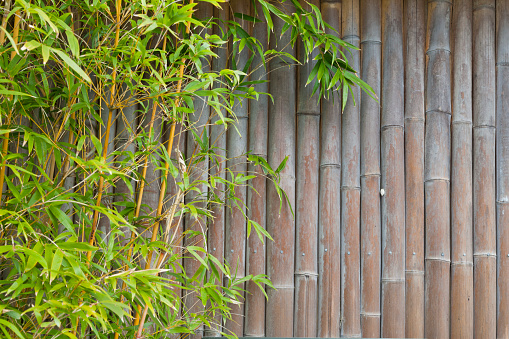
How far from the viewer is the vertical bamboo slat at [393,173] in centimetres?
244

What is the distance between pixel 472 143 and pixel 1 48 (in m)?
2.14

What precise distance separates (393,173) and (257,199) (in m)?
0.68

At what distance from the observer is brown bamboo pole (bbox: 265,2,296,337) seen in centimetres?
241

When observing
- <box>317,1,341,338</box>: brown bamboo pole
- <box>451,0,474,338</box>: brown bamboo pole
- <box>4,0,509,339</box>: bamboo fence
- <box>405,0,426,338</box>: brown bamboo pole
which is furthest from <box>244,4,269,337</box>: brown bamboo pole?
<box>451,0,474,338</box>: brown bamboo pole

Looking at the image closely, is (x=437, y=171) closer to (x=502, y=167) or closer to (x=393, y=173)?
(x=393, y=173)

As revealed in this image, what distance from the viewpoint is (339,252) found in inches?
97.6

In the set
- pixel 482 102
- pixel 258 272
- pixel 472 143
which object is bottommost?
pixel 258 272

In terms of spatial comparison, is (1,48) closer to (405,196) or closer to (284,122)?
(284,122)

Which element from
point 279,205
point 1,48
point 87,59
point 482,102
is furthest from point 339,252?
point 1,48

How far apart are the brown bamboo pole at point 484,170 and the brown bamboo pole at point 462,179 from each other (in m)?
0.03

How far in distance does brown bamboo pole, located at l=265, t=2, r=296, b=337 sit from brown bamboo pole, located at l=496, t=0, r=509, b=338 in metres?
1.01

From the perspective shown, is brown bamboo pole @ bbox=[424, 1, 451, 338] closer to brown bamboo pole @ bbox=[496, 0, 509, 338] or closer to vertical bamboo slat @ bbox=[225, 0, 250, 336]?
brown bamboo pole @ bbox=[496, 0, 509, 338]

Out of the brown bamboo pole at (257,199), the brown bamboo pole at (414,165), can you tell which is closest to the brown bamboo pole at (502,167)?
the brown bamboo pole at (414,165)

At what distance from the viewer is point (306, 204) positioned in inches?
97.8
